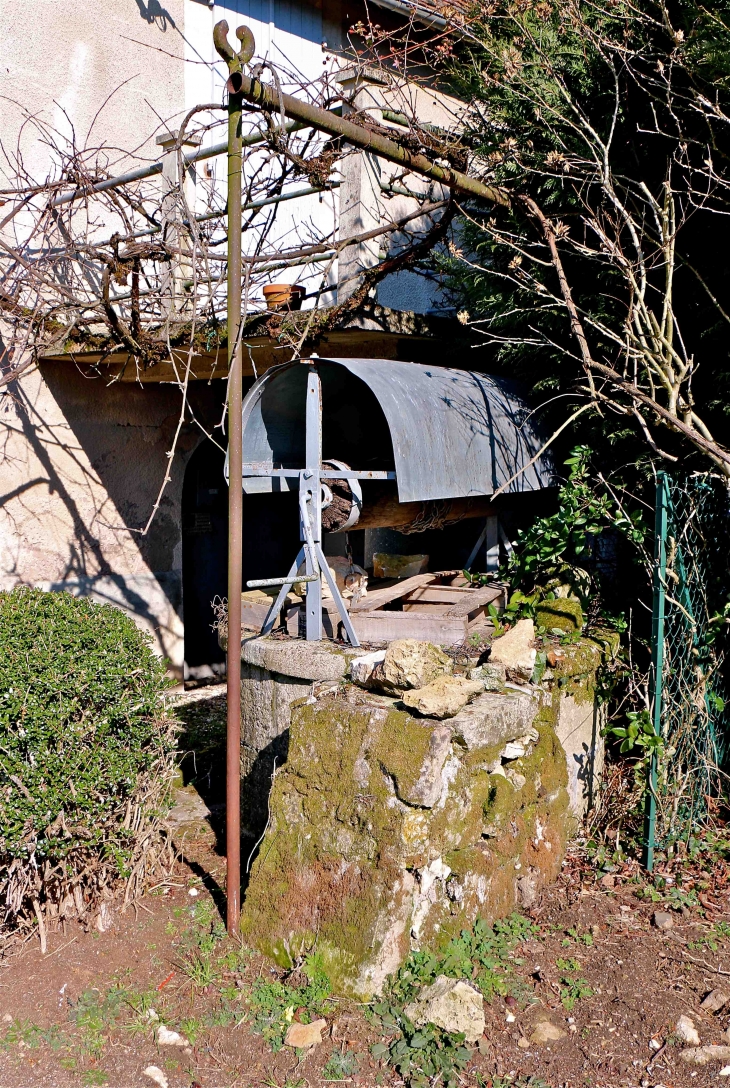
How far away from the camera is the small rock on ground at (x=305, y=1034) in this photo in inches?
117

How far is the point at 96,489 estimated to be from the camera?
22.6 ft

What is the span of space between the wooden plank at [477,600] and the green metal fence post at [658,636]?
974 mm

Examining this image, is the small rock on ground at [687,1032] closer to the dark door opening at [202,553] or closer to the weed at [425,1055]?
the weed at [425,1055]

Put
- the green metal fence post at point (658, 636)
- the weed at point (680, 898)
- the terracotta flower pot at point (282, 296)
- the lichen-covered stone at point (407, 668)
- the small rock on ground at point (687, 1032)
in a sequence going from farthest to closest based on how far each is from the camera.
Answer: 1. the terracotta flower pot at point (282, 296)
2. the green metal fence post at point (658, 636)
3. the weed at point (680, 898)
4. the lichen-covered stone at point (407, 668)
5. the small rock on ground at point (687, 1032)

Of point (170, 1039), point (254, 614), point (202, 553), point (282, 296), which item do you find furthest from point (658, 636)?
point (202, 553)

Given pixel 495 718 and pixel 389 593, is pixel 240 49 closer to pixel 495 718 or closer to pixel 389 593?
pixel 389 593

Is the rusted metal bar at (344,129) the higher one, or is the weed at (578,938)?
the rusted metal bar at (344,129)

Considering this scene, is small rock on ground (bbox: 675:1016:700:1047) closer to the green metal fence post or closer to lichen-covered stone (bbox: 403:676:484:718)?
Answer: the green metal fence post

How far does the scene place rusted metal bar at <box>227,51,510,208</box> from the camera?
323 cm

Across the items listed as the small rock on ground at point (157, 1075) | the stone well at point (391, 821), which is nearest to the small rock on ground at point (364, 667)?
the stone well at point (391, 821)

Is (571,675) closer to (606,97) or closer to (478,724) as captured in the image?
(478,724)

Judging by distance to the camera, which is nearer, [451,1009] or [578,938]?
[451,1009]

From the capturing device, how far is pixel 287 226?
25.8 ft

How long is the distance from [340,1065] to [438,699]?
133 cm
